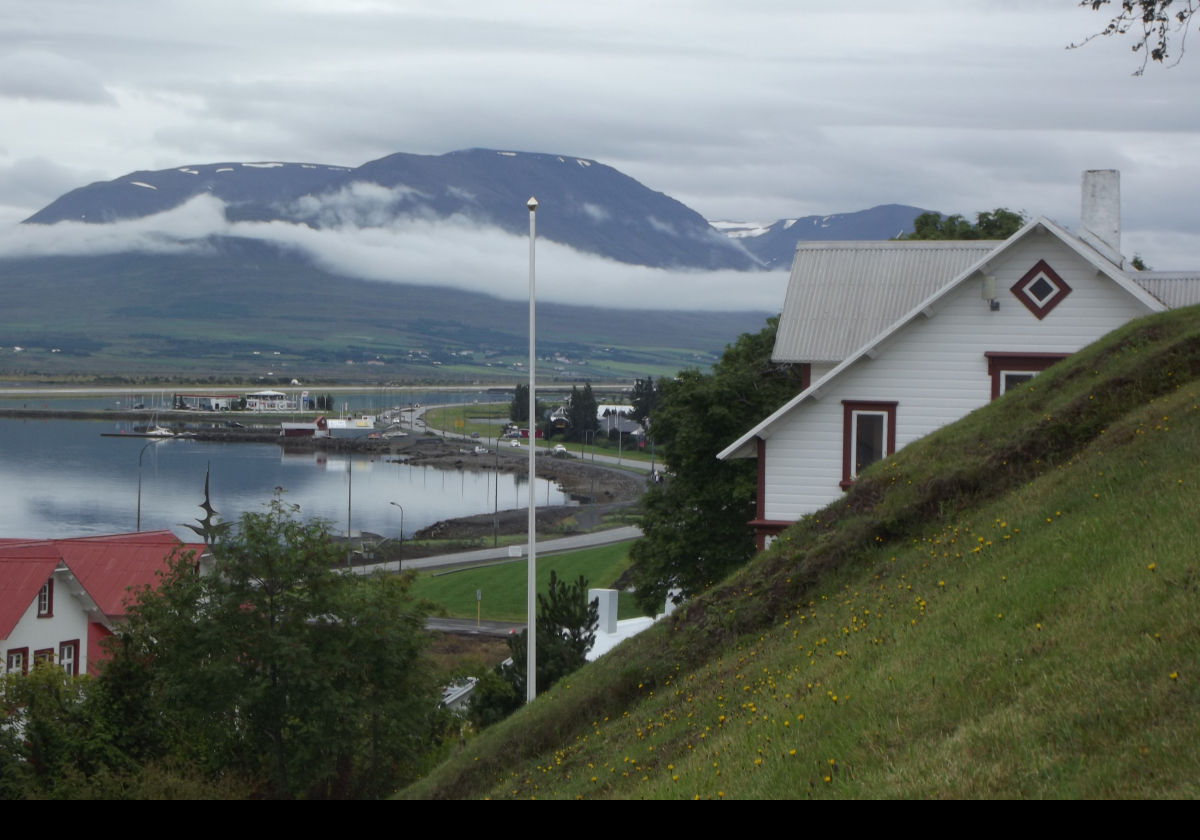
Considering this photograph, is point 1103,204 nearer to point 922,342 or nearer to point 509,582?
point 922,342

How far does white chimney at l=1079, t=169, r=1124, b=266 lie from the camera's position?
29.2 meters

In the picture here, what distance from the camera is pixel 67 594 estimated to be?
134 ft

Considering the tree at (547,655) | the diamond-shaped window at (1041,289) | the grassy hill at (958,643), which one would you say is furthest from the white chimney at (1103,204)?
the tree at (547,655)

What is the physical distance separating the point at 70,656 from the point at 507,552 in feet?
169

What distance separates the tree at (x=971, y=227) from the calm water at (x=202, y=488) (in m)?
57.9

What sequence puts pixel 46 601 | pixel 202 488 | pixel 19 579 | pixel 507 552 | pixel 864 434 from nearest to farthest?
pixel 864 434
pixel 19 579
pixel 46 601
pixel 507 552
pixel 202 488

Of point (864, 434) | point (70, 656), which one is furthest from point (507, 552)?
point (864, 434)

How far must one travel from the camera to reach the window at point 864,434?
24.3 metres

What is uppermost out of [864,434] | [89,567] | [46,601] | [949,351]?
[949,351]

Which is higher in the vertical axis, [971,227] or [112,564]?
[971,227]

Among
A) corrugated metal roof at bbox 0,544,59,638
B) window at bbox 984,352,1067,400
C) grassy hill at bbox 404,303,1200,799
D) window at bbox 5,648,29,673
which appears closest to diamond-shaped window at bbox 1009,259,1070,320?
window at bbox 984,352,1067,400

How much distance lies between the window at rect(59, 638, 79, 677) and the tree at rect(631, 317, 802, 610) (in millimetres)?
19655

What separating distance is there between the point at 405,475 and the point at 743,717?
162m
